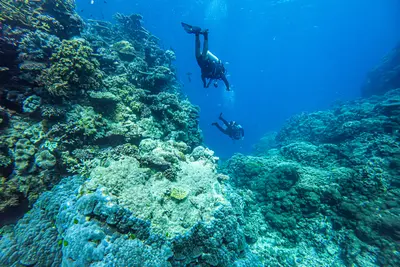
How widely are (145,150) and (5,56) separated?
643 cm

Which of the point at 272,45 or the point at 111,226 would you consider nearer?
the point at 111,226

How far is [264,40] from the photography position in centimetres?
10381

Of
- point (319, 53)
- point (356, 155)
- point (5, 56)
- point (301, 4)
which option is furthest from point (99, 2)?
point (319, 53)

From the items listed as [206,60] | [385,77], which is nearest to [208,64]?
[206,60]

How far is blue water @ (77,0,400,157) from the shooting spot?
185 ft

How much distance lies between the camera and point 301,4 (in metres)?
56.6

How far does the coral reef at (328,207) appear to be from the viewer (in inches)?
232

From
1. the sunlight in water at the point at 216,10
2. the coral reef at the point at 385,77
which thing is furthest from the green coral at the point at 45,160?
the sunlight in water at the point at 216,10

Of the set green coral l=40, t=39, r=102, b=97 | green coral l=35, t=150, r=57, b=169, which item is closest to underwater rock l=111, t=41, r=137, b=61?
green coral l=40, t=39, r=102, b=97

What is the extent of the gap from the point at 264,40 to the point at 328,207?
4715 inches

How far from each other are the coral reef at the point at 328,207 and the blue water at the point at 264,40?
1811 cm

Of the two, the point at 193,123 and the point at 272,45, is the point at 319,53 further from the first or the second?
the point at 193,123

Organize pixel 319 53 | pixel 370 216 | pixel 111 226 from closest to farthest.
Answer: pixel 111 226 < pixel 370 216 < pixel 319 53

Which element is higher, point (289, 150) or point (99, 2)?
point (99, 2)
